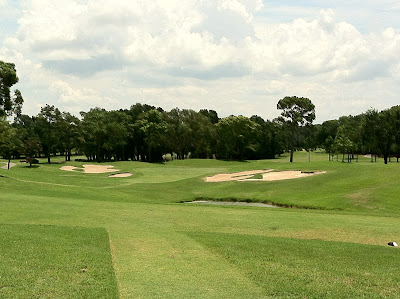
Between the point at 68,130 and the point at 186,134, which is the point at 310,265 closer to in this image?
the point at 68,130

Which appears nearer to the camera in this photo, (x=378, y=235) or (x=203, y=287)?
(x=203, y=287)

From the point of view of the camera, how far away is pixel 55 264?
1057 centimetres

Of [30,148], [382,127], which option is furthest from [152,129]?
[382,127]

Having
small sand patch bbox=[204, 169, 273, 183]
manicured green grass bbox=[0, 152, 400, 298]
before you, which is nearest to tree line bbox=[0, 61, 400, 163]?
small sand patch bbox=[204, 169, 273, 183]

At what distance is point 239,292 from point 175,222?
10.5 meters

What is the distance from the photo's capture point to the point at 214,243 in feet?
45.4

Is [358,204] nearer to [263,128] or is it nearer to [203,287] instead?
[203,287]

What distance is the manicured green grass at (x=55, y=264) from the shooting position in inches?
343

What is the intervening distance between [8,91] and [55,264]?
4515 cm

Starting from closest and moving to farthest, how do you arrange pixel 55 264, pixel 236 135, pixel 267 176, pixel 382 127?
pixel 55 264
pixel 267 176
pixel 382 127
pixel 236 135

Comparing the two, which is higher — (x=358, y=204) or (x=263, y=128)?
(x=263, y=128)

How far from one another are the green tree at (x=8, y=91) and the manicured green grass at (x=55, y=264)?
125ft

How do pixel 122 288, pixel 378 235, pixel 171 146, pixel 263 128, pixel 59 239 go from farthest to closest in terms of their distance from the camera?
1. pixel 263 128
2. pixel 171 146
3. pixel 378 235
4. pixel 59 239
5. pixel 122 288

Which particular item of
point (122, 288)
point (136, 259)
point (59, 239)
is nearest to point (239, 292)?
point (122, 288)
